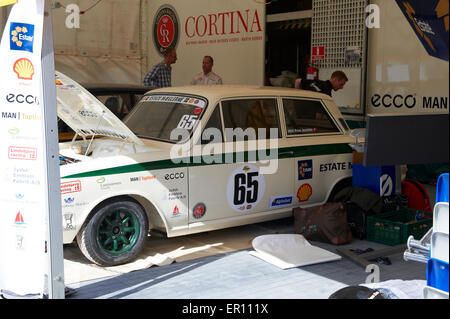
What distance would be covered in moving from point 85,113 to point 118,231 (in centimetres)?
121

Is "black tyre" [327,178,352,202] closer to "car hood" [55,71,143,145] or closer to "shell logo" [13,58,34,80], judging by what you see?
"car hood" [55,71,143,145]

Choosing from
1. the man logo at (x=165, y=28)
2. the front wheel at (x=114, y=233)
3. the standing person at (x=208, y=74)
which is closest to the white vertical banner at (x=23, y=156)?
the front wheel at (x=114, y=233)

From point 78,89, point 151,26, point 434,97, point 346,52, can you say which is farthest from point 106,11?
point 78,89

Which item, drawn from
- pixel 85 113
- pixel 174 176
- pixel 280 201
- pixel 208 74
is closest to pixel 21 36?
pixel 85 113

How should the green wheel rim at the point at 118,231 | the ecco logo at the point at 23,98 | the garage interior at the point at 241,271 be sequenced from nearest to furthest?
1. the ecco logo at the point at 23,98
2. the garage interior at the point at 241,271
3. the green wheel rim at the point at 118,231

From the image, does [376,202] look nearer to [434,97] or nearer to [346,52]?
[434,97]

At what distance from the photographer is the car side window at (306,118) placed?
6574 millimetres

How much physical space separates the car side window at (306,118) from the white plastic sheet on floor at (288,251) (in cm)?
122

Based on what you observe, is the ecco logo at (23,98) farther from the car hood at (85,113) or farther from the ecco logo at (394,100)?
the ecco logo at (394,100)

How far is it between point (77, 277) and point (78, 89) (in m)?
1.69

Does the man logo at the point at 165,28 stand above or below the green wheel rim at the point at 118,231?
above

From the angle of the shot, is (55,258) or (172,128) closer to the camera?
(55,258)

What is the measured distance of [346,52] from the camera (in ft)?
32.6
